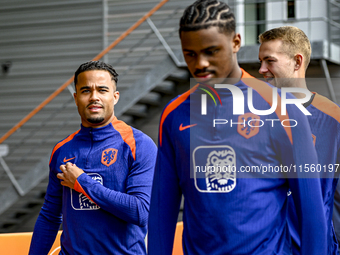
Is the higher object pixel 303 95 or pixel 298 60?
pixel 298 60

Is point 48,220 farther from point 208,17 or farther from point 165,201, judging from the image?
point 208,17

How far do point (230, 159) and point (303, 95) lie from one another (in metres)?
1.01

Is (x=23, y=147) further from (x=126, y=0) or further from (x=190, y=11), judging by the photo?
(x=190, y=11)

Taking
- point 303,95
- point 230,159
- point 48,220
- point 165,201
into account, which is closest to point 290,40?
point 303,95

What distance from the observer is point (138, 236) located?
267 centimetres

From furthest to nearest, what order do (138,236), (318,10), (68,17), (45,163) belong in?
(68,17)
(318,10)
(45,163)
(138,236)

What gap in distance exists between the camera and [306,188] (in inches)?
62.9

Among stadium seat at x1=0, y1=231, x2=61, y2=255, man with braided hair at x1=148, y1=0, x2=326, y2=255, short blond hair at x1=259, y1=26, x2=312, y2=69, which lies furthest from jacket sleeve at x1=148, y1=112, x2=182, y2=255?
stadium seat at x1=0, y1=231, x2=61, y2=255

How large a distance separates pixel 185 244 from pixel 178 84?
6246 mm

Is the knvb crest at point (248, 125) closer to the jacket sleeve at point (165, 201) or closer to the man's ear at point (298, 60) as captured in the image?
the jacket sleeve at point (165, 201)

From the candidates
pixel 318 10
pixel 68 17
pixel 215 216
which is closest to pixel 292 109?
pixel 215 216

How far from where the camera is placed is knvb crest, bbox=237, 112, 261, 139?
1675 millimetres

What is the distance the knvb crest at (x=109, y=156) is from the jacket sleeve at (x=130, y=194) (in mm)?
127

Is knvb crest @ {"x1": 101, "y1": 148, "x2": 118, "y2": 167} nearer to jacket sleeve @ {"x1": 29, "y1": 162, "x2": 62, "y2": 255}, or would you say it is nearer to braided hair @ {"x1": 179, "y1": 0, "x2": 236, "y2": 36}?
jacket sleeve @ {"x1": 29, "y1": 162, "x2": 62, "y2": 255}
